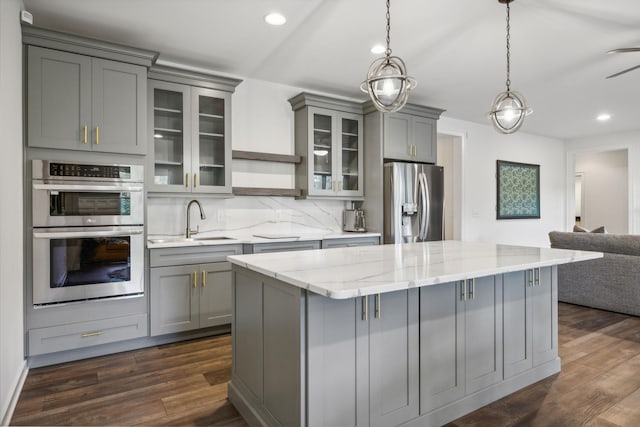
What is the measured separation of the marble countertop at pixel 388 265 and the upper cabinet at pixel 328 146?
1.76 meters

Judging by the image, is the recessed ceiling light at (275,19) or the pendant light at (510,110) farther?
the recessed ceiling light at (275,19)

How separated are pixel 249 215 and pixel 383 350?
A: 103 inches

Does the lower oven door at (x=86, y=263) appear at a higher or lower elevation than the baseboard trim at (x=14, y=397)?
higher

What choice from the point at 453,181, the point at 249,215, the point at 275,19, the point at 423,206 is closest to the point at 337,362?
the point at 275,19

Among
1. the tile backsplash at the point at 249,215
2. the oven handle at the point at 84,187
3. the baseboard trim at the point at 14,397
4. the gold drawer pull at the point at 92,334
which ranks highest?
the oven handle at the point at 84,187

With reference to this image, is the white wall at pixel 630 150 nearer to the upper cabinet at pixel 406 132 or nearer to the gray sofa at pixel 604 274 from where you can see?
the gray sofa at pixel 604 274

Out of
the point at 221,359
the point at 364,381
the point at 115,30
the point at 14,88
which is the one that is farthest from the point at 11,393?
the point at 115,30

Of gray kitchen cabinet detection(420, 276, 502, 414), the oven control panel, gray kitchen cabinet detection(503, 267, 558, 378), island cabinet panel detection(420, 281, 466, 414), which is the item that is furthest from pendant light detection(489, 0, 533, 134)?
the oven control panel

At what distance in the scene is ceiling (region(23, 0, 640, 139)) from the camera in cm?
268

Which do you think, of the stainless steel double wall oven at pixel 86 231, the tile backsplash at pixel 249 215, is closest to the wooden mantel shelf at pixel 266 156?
the tile backsplash at pixel 249 215

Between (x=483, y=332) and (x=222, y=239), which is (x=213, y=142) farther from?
(x=483, y=332)

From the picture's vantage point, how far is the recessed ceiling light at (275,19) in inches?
110

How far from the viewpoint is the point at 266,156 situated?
405 centimetres

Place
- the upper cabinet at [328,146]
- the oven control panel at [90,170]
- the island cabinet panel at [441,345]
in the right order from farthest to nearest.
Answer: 1. the upper cabinet at [328,146]
2. the oven control panel at [90,170]
3. the island cabinet panel at [441,345]
